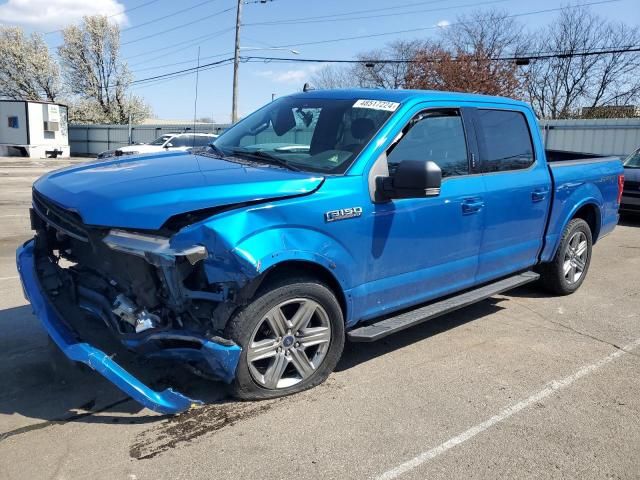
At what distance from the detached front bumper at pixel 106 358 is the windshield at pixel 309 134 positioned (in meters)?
1.46

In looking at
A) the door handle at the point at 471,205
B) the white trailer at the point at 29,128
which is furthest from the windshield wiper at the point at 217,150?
the white trailer at the point at 29,128

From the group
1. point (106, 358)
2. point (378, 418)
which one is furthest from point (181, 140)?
point (378, 418)

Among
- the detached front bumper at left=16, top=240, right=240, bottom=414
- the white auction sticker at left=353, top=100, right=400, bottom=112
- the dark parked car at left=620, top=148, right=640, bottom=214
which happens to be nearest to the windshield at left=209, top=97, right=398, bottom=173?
the white auction sticker at left=353, top=100, right=400, bottom=112

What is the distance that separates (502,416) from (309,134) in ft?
7.69

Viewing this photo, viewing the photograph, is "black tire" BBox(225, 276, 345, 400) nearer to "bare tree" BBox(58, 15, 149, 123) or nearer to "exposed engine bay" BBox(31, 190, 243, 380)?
"exposed engine bay" BBox(31, 190, 243, 380)

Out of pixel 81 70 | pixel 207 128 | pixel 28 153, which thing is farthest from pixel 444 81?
pixel 81 70

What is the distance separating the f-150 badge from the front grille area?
4.61ft

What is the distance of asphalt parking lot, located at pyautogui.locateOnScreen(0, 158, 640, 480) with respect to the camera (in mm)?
2902

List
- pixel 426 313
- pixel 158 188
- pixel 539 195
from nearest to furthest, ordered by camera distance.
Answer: pixel 158 188 < pixel 426 313 < pixel 539 195

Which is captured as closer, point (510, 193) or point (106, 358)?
point (106, 358)

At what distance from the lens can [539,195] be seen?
514 cm

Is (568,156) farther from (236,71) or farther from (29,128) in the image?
(29,128)

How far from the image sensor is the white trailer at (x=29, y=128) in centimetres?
3581

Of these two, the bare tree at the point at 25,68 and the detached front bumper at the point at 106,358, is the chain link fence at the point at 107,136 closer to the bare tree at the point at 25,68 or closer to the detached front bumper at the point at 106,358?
the bare tree at the point at 25,68
